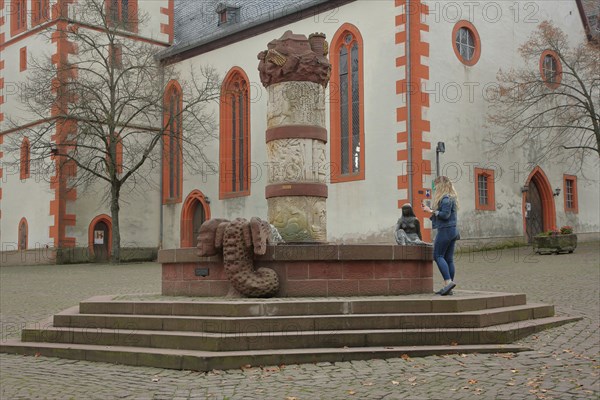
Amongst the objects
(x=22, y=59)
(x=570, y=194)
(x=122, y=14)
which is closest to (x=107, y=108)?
(x=122, y=14)

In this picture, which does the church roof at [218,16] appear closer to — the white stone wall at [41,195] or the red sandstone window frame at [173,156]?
the white stone wall at [41,195]

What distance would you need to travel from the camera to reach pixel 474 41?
84.4 ft

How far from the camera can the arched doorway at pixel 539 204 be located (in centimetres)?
2770

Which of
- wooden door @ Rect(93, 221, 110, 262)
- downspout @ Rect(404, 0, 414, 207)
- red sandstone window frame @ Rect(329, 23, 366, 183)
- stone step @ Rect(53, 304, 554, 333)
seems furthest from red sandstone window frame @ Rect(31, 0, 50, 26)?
stone step @ Rect(53, 304, 554, 333)

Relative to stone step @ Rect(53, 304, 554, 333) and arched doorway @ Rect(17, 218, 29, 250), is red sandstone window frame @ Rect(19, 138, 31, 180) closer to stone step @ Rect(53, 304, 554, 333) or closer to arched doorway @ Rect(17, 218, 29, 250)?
arched doorway @ Rect(17, 218, 29, 250)

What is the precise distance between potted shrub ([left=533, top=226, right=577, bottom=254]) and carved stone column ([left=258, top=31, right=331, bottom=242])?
502 inches

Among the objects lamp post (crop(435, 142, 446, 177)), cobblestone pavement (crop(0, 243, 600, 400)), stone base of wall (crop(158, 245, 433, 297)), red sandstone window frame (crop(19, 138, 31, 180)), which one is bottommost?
cobblestone pavement (crop(0, 243, 600, 400))

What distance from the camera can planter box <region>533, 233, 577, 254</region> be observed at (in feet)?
74.9

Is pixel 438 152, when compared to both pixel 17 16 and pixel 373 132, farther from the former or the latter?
pixel 17 16

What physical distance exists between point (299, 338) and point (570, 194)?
24.0 m

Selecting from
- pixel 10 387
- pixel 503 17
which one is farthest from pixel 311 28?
Answer: pixel 10 387

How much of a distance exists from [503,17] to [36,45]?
19806mm

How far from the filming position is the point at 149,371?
8.00 m

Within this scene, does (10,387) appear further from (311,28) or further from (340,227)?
(311,28)
